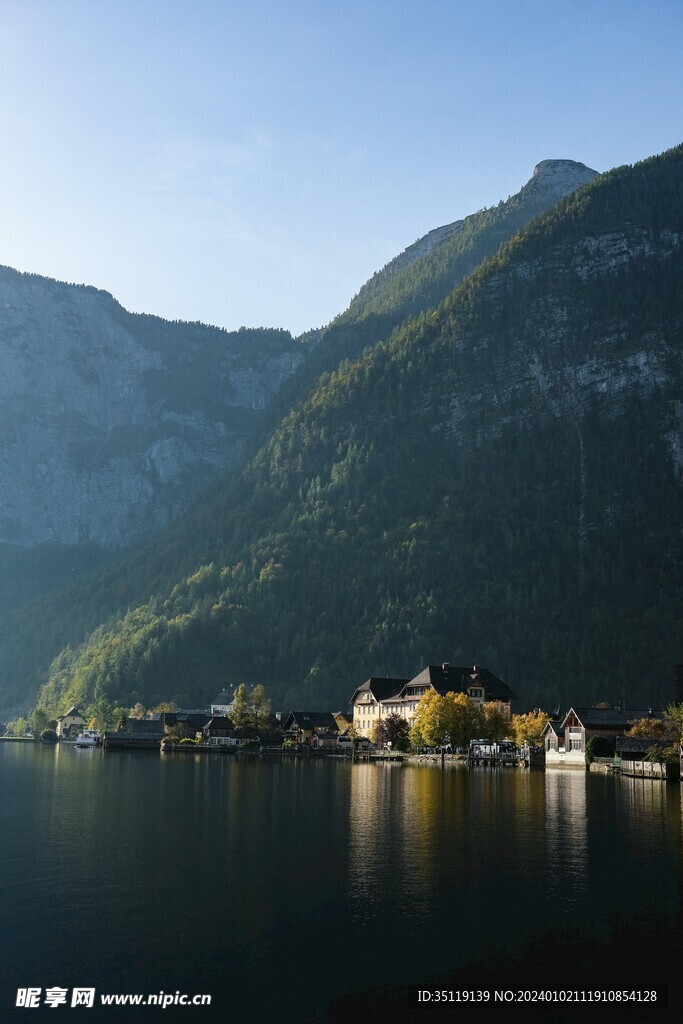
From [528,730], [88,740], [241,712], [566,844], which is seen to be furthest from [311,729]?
[566,844]

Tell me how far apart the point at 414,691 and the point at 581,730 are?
42.5 metres

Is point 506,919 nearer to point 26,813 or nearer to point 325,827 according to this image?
point 325,827

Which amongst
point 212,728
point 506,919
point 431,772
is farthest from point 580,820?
point 212,728

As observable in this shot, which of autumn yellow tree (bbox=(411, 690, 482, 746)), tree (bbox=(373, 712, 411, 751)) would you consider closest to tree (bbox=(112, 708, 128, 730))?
tree (bbox=(373, 712, 411, 751))

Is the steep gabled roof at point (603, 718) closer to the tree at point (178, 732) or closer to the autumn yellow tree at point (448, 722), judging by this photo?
the autumn yellow tree at point (448, 722)

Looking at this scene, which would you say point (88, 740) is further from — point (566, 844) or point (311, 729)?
point (566, 844)

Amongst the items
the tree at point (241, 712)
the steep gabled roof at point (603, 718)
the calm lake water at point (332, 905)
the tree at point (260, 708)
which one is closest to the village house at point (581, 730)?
the steep gabled roof at point (603, 718)

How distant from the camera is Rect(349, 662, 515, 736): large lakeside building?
173m

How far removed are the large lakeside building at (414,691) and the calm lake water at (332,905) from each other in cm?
10237

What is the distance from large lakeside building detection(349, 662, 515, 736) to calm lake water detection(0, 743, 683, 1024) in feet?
336

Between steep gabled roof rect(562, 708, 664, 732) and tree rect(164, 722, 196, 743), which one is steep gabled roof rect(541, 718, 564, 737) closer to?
steep gabled roof rect(562, 708, 664, 732)

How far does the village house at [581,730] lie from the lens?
455ft

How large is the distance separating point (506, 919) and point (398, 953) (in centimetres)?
617

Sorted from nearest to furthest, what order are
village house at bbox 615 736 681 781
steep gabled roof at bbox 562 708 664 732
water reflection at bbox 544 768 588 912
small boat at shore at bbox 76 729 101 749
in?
water reflection at bbox 544 768 588 912 < village house at bbox 615 736 681 781 < steep gabled roof at bbox 562 708 664 732 < small boat at shore at bbox 76 729 101 749
